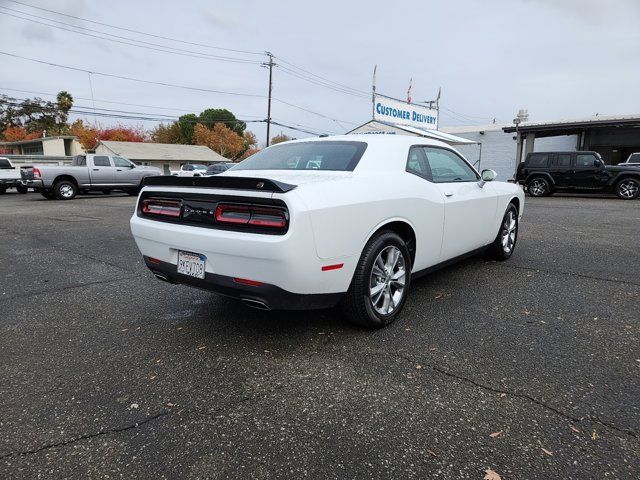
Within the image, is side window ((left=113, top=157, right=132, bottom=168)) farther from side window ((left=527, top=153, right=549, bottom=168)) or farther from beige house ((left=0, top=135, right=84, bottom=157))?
beige house ((left=0, top=135, right=84, bottom=157))

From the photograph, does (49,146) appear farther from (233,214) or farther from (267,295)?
(267,295)

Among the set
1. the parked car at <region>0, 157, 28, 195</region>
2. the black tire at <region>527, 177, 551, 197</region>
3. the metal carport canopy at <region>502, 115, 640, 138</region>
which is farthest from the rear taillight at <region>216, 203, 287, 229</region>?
the metal carport canopy at <region>502, 115, 640, 138</region>

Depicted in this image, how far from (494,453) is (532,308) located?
84.5 inches

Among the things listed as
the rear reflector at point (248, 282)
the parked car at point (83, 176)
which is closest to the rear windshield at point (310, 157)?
the rear reflector at point (248, 282)

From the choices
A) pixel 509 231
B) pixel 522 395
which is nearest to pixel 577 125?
pixel 509 231

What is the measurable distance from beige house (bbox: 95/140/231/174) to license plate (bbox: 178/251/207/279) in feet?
156

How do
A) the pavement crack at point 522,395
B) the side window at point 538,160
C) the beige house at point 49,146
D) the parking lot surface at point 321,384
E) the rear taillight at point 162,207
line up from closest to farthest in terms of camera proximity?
the parking lot surface at point 321,384
the pavement crack at point 522,395
the rear taillight at point 162,207
the side window at point 538,160
the beige house at point 49,146

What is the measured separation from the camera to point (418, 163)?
12.6ft

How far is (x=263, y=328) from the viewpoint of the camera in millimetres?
3344

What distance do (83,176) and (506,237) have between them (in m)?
16.4

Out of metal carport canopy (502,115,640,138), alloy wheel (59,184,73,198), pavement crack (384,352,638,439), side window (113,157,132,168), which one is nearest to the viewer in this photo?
pavement crack (384,352,638,439)

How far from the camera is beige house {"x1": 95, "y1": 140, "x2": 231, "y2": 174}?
4912 cm

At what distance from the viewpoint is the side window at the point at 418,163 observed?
373cm

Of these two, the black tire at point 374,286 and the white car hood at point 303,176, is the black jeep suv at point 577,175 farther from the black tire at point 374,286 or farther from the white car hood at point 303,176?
the white car hood at point 303,176
